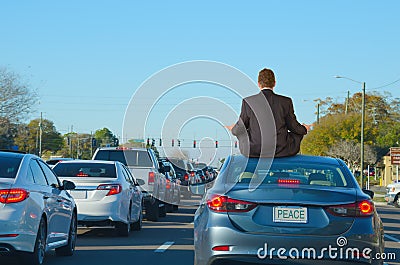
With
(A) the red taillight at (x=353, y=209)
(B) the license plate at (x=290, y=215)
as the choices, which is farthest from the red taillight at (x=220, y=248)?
(A) the red taillight at (x=353, y=209)

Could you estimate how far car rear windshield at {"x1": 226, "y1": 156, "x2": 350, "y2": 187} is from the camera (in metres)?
8.59

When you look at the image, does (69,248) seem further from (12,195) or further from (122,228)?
(122,228)

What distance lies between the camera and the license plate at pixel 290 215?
769 cm

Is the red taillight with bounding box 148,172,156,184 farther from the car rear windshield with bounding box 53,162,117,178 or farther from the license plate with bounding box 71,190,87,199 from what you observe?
the license plate with bounding box 71,190,87,199

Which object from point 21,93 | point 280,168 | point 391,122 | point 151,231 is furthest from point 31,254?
point 391,122

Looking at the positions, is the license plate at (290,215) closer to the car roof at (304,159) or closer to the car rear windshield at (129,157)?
the car roof at (304,159)

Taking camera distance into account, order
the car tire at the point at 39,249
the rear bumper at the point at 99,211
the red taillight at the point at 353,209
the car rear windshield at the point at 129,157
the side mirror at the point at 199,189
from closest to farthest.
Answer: the red taillight at the point at 353,209, the car tire at the point at 39,249, the side mirror at the point at 199,189, the rear bumper at the point at 99,211, the car rear windshield at the point at 129,157

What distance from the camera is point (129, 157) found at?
67.8ft

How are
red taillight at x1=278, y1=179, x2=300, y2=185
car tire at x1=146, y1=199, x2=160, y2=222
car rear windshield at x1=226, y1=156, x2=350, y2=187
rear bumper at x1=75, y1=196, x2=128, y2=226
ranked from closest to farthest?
1. red taillight at x1=278, y1=179, x2=300, y2=185
2. car rear windshield at x1=226, y1=156, x2=350, y2=187
3. rear bumper at x1=75, y1=196, x2=128, y2=226
4. car tire at x1=146, y1=199, x2=160, y2=222

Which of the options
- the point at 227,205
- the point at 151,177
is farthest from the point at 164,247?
the point at 151,177

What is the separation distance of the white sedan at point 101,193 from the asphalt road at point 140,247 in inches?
15.3

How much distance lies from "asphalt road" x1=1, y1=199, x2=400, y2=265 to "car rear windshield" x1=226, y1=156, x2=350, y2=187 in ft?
10.5

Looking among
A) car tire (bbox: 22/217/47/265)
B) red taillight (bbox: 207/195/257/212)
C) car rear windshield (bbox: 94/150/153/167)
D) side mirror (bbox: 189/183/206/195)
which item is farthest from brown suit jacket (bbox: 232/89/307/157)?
car rear windshield (bbox: 94/150/153/167)

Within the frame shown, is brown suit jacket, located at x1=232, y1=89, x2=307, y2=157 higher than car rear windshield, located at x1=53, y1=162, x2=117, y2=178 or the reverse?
higher
